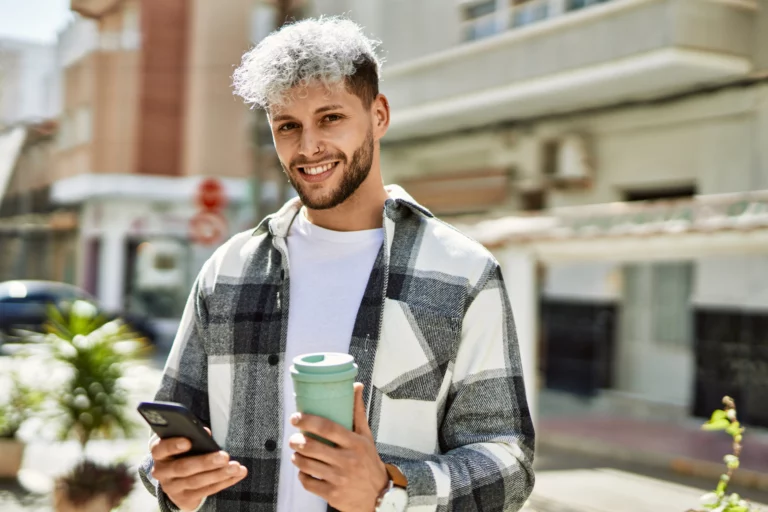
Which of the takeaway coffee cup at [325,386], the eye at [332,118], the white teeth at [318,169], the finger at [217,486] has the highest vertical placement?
the eye at [332,118]

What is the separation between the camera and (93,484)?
469 cm

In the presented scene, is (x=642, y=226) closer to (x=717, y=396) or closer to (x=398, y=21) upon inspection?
(x=717, y=396)

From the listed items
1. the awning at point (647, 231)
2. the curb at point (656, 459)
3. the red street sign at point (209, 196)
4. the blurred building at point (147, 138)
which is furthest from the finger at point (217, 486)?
the blurred building at point (147, 138)

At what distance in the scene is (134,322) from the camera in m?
18.9

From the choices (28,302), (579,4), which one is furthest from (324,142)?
(28,302)

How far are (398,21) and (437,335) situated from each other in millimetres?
13224

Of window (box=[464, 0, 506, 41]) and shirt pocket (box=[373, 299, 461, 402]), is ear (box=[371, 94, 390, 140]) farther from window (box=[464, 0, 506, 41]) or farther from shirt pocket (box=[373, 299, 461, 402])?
window (box=[464, 0, 506, 41])

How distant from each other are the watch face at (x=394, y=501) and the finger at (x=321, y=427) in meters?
0.17

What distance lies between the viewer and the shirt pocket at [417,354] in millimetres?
1785

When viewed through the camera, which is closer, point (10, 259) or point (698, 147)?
point (698, 147)

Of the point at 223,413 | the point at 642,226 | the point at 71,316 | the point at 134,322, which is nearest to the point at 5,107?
the point at 134,322

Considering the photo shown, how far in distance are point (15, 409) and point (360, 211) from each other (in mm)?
6361

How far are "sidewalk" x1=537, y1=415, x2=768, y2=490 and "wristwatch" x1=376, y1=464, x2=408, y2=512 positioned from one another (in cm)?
758

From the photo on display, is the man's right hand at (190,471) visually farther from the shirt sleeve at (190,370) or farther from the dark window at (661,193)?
the dark window at (661,193)
